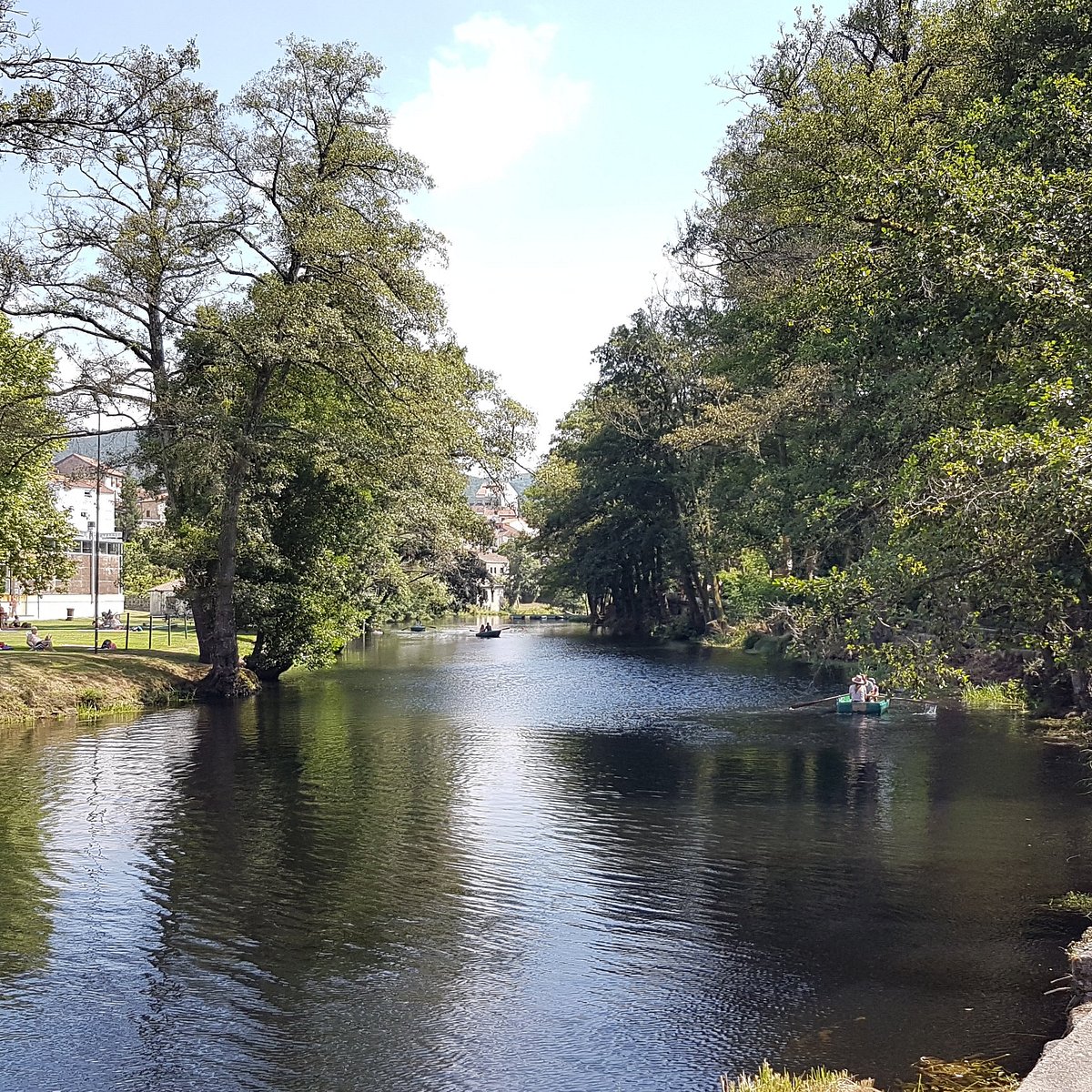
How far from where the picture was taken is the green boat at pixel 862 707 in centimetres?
3400

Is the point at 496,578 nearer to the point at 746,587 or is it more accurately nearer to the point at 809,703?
the point at 746,587

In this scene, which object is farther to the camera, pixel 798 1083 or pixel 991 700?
pixel 991 700

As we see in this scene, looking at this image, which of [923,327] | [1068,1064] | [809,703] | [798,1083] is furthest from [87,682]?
[1068,1064]

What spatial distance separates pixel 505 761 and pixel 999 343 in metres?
15.9

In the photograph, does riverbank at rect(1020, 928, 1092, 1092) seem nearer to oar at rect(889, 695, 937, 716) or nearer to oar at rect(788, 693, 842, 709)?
oar at rect(889, 695, 937, 716)

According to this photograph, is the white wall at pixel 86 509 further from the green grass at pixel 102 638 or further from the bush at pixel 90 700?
the bush at pixel 90 700

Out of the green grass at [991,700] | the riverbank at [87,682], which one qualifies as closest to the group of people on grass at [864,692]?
the green grass at [991,700]

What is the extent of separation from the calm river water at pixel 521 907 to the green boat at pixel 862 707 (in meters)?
4.76

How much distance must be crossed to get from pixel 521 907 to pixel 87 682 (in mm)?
23684

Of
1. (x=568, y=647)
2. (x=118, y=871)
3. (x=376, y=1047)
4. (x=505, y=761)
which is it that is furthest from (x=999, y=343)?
(x=568, y=647)

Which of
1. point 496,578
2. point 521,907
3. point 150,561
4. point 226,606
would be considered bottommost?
point 521,907

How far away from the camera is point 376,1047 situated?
10.5 meters

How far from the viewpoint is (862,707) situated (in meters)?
34.1

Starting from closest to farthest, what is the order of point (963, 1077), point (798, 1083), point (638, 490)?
1. point (798, 1083)
2. point (963, 1077)
3. point (638, 490)
